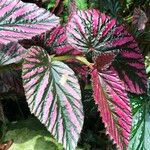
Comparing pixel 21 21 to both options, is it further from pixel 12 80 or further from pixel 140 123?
pixel 140 123

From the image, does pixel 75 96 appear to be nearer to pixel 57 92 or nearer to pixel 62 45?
pixel 57 92

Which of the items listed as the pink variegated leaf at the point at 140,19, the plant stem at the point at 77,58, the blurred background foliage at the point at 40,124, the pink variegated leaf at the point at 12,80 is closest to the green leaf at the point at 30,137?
the blurred background foliage at the point at 40,124

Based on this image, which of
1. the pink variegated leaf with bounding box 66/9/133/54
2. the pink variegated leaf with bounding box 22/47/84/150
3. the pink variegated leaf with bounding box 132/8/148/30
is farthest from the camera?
the pink variegated leaf with bounding box 132/8/148/30

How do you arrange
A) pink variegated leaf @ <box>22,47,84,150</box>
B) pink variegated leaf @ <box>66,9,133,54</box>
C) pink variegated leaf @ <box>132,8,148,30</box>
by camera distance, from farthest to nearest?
pink variegated leaf @ <box>132,8,148,30</box>
pink variegated leaf @ <box>66,9,133,54</box>
pink variegated leaf @ <box>22,47,84,150</box>

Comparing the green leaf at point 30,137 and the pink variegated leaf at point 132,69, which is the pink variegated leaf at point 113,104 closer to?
the pink variegated leaf at point 132,69

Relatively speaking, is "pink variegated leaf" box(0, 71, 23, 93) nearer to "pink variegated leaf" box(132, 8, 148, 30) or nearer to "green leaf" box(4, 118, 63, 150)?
"green leaf" box(4, 118, 63, 150)

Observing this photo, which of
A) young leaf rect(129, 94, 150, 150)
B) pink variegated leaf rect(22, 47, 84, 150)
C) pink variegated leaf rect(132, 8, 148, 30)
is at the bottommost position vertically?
young leaf rect(129, 94, 150, 150)

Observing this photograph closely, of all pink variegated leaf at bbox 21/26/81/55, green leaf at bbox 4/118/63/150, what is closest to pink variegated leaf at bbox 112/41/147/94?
pink variegated leaf at bbox 21/26/81/55
